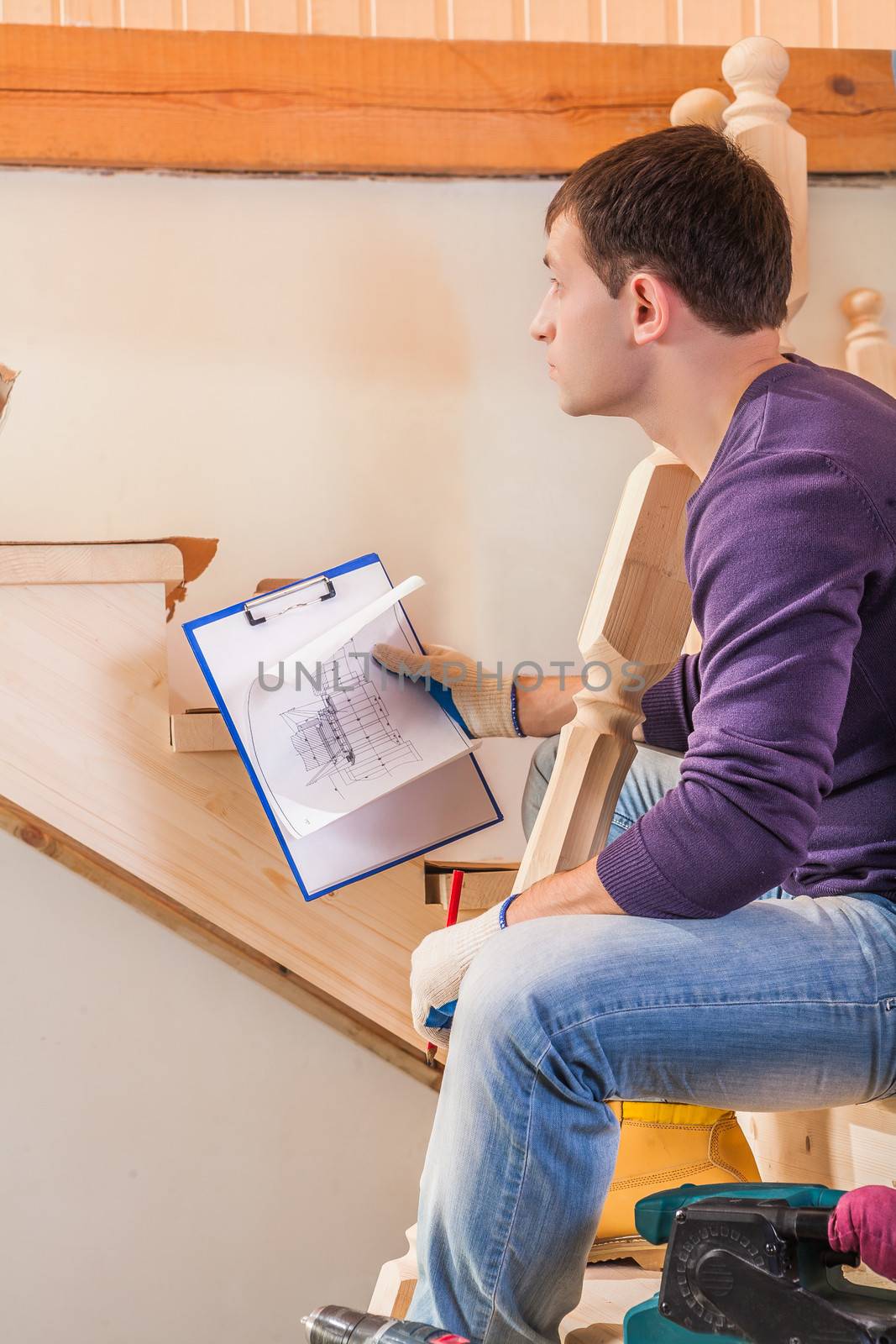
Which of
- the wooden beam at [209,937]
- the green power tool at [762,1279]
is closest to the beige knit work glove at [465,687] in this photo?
the wooden beam at [209,937]

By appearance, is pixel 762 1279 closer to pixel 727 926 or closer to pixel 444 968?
pixel 727 926

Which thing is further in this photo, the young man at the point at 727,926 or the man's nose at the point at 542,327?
the man's nose at the point at 542,327

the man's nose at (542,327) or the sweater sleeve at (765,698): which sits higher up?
the man's nose at (542,327)

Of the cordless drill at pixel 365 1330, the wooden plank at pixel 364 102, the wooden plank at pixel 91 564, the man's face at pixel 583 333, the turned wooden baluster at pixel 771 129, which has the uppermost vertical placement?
the wooden plank at pixel 364 102

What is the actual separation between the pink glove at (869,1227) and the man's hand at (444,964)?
1.12 feet

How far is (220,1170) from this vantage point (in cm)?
177

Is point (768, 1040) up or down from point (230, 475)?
down

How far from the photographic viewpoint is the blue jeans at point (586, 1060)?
2.92ft

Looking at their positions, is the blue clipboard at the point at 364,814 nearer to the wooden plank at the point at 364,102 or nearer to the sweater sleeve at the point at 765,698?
the sweater sleeve at the point at 765,698

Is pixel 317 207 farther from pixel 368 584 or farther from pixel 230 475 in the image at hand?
pixel 368 584

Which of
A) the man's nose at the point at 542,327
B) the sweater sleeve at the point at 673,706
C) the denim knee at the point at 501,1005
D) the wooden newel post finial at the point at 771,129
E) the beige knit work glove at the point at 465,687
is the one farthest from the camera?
the wooden newel post finial at the point at 771,129

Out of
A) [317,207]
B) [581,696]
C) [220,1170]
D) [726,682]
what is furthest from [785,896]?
[317,207]

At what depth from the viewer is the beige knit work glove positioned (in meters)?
1.46

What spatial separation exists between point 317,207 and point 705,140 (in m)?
0.86
